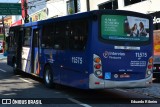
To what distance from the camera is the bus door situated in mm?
16281

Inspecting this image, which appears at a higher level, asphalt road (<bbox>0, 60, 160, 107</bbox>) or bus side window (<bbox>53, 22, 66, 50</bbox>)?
bus side window (<bbox>53, 22, 66, 50</bbox>)

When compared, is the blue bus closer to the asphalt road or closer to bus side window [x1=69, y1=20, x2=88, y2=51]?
bus side window [x1=69, y1=20, x2=88, y2=51]

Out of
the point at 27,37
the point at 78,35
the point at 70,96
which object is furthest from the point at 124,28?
the point at 27,37

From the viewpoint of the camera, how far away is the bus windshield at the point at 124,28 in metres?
11.4

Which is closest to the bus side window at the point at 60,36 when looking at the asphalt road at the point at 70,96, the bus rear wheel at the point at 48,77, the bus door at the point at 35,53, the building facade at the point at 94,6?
the bus rear wheel at the point at 48,77

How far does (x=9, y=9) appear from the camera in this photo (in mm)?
43219

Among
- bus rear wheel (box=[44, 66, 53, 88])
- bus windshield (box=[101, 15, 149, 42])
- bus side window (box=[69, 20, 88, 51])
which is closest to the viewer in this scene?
bus windshield (box=[101, 15, 149, 42])

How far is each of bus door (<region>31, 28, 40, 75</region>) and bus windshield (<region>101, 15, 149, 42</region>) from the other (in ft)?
17.9

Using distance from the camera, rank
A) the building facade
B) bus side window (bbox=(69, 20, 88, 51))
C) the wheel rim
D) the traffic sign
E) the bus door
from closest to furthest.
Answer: bus side window (bbox=(69, 20, 88, 51)) → the wheel rim → the bus door → the building facade → the traffic sign

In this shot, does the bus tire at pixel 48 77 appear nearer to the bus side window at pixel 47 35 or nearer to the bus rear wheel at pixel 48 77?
the bus rear wheel at pixel 48 77

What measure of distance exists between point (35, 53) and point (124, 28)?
19.8 ft

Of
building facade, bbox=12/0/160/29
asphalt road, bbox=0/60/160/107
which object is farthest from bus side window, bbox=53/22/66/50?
building facade, bbox=12/0/160/29

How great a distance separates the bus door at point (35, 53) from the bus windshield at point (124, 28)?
5453mm

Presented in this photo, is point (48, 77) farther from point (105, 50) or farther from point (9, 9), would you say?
point (9, 9)
